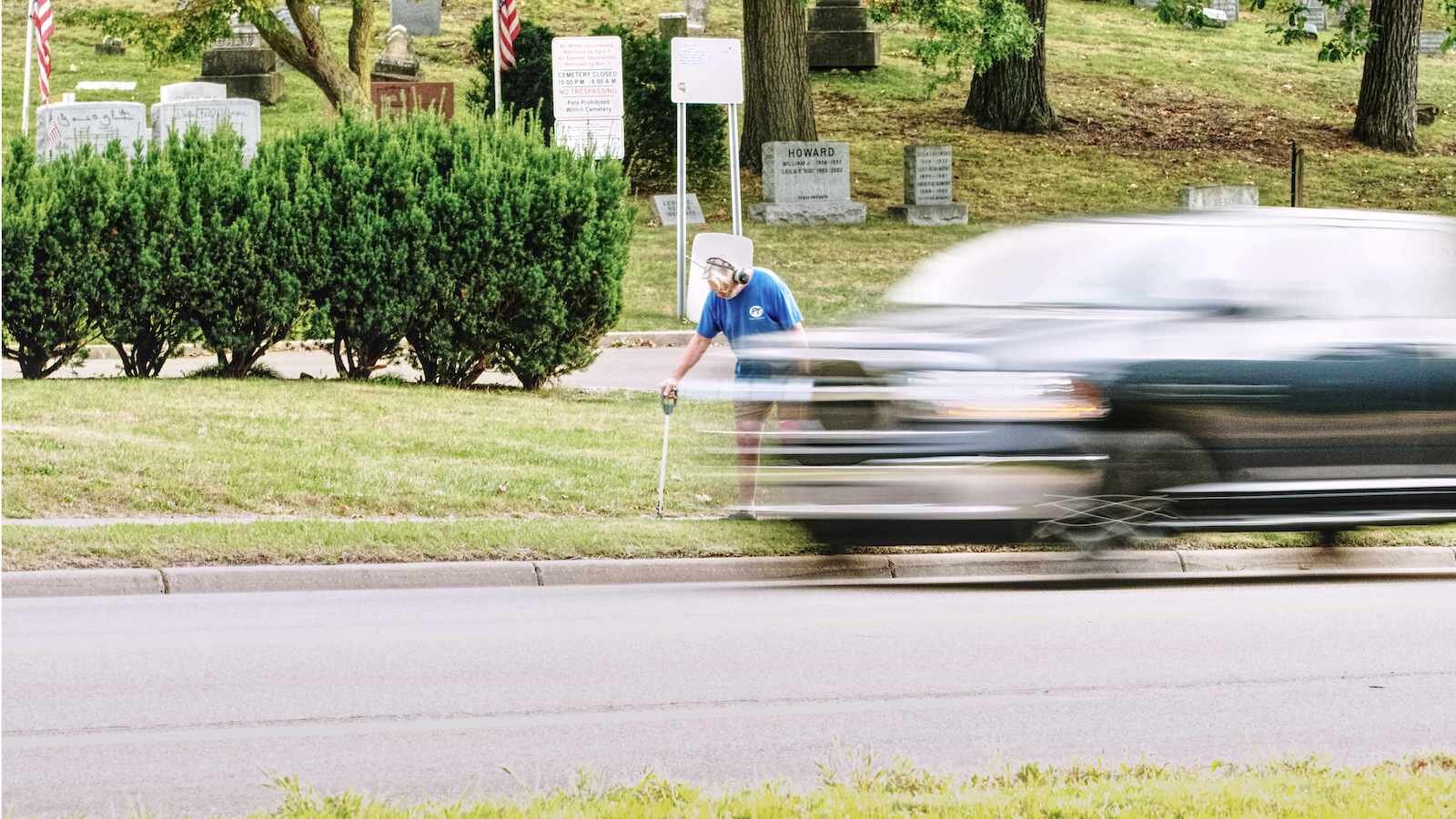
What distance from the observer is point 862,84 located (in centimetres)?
3772

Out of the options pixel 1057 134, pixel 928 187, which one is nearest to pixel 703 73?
pixel 928 187

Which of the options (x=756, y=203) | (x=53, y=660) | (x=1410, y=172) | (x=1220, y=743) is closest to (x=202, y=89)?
(x=756, y=203)

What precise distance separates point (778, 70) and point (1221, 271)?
2096 centimetres

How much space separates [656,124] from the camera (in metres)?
29.1

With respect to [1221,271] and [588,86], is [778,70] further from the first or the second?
[1221,271]

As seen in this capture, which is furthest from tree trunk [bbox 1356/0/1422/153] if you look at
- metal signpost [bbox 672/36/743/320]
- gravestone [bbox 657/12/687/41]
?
metal signpost [bbox 672/36/743/320]

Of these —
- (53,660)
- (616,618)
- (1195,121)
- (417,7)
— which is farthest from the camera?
(417,7)

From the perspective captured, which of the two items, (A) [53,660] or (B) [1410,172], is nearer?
(A) [53,660]

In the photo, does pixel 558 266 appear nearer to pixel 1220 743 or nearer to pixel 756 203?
pixel 1220 743

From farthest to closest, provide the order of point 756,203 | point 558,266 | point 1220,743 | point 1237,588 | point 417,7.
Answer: point 417,7
point 756,203
point 558,266
point 1237,588
point 1220,743

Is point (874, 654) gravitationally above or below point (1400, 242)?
below

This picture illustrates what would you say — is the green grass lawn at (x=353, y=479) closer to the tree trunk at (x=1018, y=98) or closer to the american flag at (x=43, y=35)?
the american flag at (x=43, y=35)

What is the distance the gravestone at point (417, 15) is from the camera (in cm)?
4059

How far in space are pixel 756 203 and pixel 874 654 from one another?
20.7 metres
